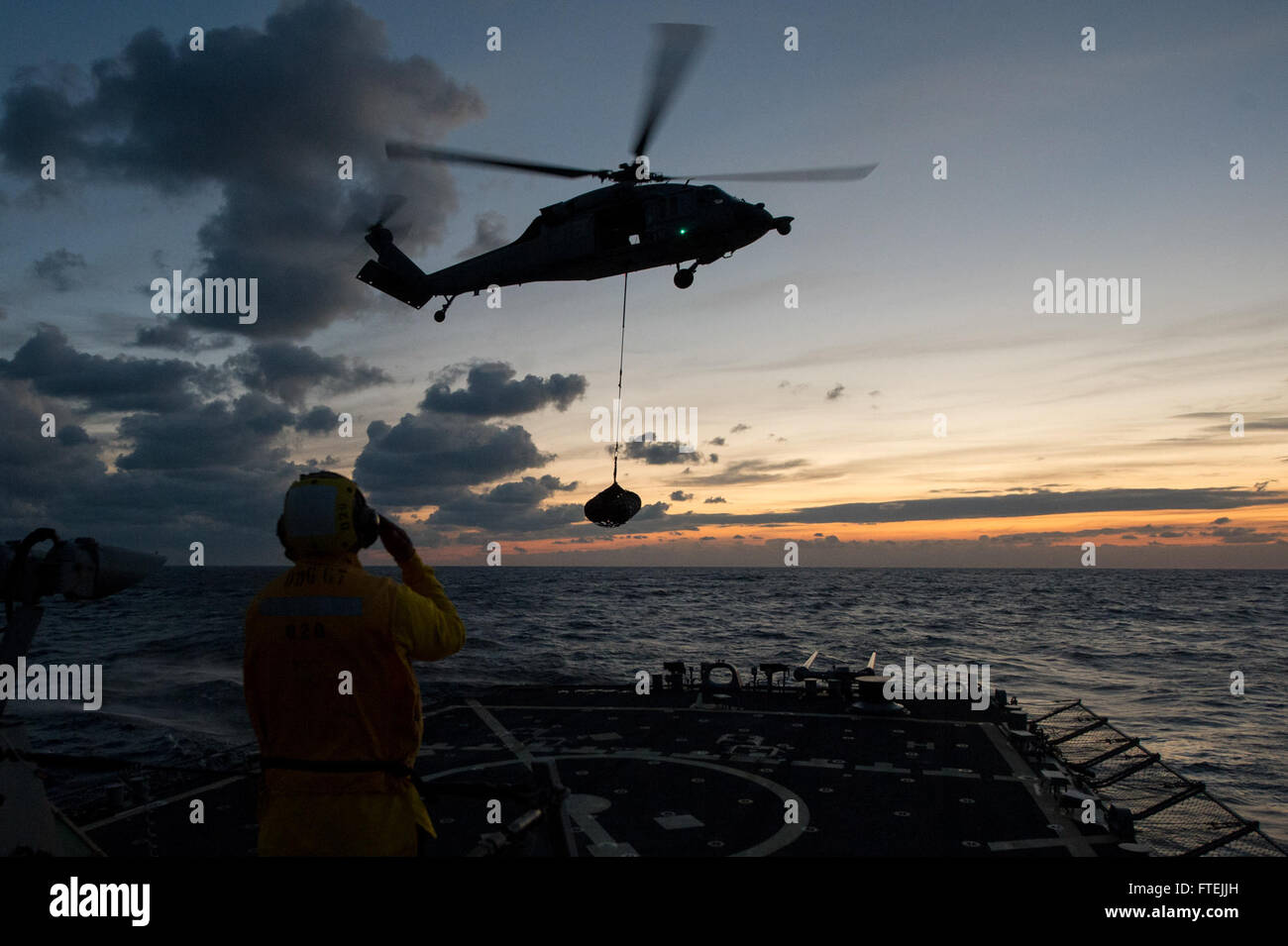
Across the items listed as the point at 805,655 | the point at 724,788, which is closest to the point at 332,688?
the point at 724,788

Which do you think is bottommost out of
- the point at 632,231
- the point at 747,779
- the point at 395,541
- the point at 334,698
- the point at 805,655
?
the point at 805,655

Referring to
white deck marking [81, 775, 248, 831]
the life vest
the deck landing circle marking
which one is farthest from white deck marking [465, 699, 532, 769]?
the life vest

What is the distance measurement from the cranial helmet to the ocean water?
5.31 ft

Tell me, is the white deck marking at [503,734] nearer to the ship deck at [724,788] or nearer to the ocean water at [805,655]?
the ship deck at [724,788]

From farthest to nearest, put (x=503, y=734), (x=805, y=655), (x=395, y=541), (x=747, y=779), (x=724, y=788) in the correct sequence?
(x=805, y=655) → (x=503, y=734) → (x=747, y=779) → (x=724, y=788) → (x=395, y=541)

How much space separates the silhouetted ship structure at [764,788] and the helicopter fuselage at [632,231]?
1132 cm

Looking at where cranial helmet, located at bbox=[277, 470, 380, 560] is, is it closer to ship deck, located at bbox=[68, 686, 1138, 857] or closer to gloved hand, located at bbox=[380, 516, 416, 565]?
A: gloved hand, located at bbox=[380, 516, 416, 565]

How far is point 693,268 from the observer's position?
1795 cm

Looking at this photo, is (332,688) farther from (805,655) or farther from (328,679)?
(805,655)

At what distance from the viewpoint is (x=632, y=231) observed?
1730cm

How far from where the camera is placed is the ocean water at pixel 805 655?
3666 centimetres

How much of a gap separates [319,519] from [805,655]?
69.1 metres

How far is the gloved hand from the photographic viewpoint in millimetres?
4242
